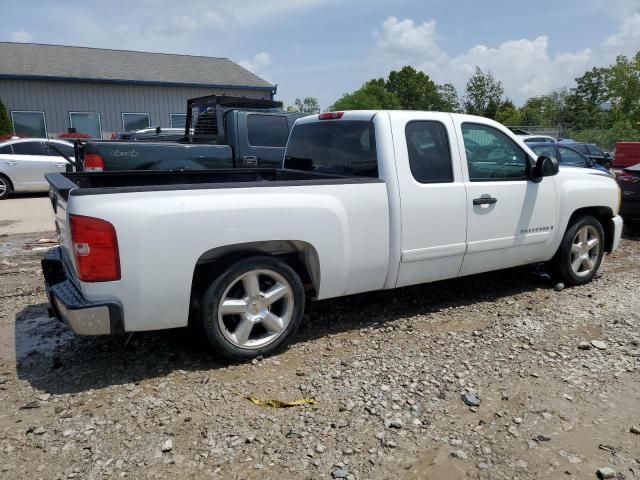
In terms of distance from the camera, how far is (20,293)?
5465 mm

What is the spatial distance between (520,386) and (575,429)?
0.53 metres

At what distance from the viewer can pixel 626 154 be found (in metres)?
25.4

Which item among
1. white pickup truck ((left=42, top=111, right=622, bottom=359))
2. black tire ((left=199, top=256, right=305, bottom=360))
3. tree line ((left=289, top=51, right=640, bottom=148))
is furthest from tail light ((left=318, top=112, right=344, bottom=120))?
tree line ((left=289, top=51, right=640, bottom=148))

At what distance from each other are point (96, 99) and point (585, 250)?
21.6m

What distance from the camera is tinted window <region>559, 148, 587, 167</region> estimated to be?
1267 cm

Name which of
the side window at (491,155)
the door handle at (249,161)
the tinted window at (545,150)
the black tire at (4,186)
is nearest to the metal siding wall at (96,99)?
the black tire at (4,186)

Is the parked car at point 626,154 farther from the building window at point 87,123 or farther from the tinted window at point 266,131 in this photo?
the building window at point 87,123

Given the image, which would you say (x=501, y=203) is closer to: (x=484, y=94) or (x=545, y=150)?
(x=545, y=150)

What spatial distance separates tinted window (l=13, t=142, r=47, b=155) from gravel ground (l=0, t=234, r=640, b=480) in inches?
392

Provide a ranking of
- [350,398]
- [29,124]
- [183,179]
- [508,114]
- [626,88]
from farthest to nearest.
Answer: [508,114] < [626,88] < [29,124] < [183,179] < [350,398]

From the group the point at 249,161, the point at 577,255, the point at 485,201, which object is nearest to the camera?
the point at 485,201

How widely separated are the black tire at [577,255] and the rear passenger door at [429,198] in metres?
1.53

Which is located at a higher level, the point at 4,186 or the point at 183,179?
the point at 183,179

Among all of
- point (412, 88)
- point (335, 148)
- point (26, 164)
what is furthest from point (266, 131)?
point (412, 88)
